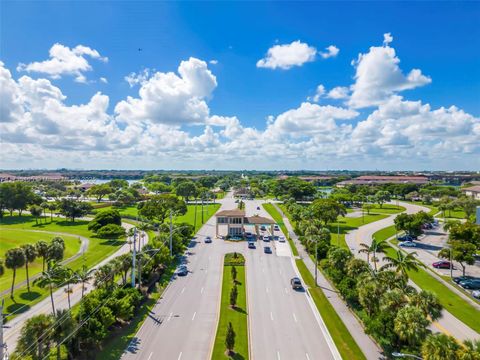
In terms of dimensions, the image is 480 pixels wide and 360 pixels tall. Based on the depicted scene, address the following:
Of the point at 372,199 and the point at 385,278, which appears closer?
the point at 385,278

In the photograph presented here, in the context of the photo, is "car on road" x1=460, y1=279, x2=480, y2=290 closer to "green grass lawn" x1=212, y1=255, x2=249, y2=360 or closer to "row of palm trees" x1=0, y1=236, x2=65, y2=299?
"green grass lawn" x1=212, y1=255, x2=249, y2=360

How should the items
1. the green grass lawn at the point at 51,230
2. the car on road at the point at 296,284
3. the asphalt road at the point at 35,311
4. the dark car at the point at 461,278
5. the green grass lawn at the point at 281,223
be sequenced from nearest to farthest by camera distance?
the asphalt road at the point at 35,311, the green grass lawn at the point at 51,230, the car on road at the point at 296,284, the dark car at the point at 461,278, the green grass lawn at the point at 281,223

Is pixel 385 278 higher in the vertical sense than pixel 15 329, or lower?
higher

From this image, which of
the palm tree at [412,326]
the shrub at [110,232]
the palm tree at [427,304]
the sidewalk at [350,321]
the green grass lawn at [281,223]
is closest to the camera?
the palm tree at [412,326]

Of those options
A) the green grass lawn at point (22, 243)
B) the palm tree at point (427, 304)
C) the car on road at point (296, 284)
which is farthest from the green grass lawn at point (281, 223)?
the green grass lawn at point (22, 243)

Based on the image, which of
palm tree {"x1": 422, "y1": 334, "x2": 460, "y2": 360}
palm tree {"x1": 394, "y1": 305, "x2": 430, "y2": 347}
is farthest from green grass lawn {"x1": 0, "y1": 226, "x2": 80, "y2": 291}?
palm tree {"x1": 422, "y1": 334, "x2": 460, "y2": 360}

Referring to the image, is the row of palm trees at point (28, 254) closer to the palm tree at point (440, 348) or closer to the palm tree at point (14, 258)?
the palm tree at point (14, 258)

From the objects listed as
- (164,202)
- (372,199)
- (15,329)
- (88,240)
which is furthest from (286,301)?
(372,199)

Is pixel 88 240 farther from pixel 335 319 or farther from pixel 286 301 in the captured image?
pixel 335 319
